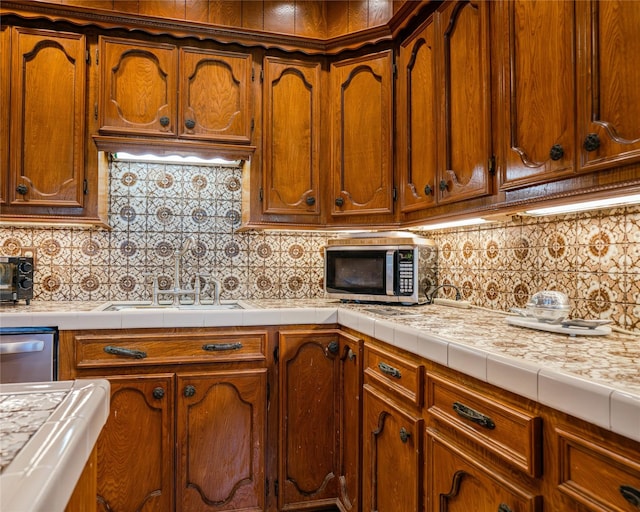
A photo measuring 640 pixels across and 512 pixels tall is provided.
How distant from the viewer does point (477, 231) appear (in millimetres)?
2004

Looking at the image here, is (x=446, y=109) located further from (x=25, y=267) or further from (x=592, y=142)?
(x=25, y=267)

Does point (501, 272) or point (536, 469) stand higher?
point (501, 272)

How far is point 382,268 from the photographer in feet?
6.88

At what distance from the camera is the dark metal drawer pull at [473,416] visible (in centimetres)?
103

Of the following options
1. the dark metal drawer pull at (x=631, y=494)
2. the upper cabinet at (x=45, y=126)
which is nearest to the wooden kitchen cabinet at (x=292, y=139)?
the upper cabinet at (x=45, y=126)

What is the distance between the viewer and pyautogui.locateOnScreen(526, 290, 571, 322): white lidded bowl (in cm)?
137

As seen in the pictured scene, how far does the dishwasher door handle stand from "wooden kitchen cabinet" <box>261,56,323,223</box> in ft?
3.64

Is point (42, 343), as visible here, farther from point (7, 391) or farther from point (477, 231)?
point (477, 231)

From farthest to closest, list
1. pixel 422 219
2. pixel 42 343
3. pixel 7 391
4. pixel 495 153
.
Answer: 1. pixel 422 219
2. pixel 42 343
3. pixel 495 153
4. pixel 7 391

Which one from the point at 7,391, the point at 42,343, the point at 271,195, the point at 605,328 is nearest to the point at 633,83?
the point at 605,328

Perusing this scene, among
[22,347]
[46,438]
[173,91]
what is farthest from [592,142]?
[22,347]

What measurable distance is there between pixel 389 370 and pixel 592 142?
0.90m

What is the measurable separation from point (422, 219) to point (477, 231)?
0.27 m

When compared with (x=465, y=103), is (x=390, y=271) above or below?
below
